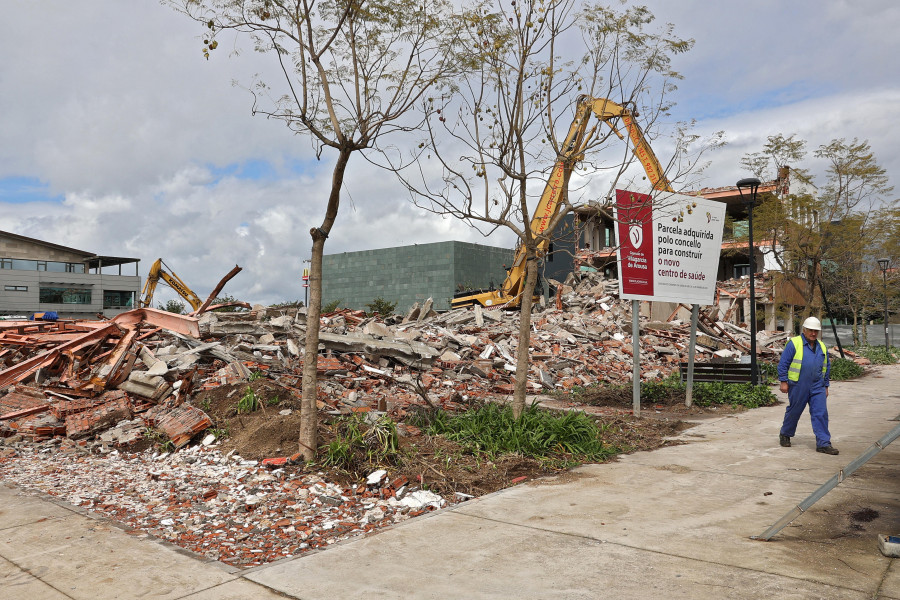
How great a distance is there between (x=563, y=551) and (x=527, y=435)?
3.05 meters

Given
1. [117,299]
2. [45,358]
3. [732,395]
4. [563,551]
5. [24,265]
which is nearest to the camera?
[563,551]

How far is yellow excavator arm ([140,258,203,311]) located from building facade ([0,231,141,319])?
1789 inches

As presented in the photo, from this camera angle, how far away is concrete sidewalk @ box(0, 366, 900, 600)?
3916 millimetres

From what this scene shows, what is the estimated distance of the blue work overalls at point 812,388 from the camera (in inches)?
310

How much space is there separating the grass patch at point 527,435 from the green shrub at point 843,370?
46.2 ft

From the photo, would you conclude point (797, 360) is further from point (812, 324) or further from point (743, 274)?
point (743, 274)

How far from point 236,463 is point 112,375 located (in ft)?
15.9

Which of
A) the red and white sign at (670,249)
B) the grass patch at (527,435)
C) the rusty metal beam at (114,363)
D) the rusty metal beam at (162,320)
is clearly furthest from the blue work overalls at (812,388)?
the rusty metal beam at (162,320)

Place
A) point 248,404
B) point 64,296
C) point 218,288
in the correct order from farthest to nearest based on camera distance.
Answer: point 64,296
point 218,288
point 248,404

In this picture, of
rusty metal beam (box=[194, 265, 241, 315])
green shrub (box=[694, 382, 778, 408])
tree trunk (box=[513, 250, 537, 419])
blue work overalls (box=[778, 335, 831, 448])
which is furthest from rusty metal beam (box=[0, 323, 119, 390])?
blue work overalls (box=[778, 335, 831, 448])

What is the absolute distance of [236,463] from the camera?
7227mm

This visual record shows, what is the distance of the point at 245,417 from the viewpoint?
8.49m

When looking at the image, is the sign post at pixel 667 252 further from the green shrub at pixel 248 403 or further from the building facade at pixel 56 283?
the building facade at pixel 56 283

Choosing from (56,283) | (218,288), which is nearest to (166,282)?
(218,288)
